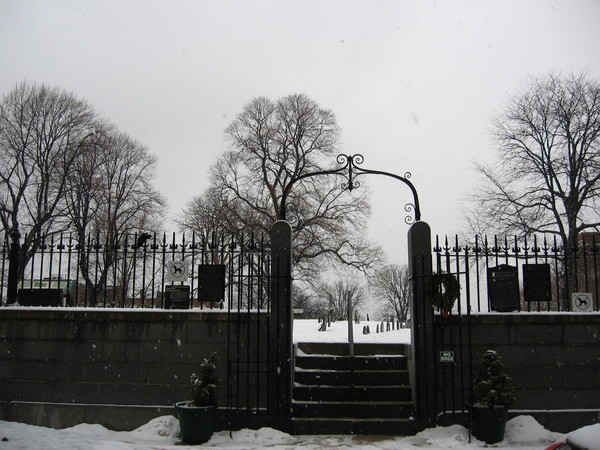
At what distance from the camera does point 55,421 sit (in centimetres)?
953

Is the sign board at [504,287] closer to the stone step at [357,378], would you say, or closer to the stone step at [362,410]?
the stone step at [357,378]

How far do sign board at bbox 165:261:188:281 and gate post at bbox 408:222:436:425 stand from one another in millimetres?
3981

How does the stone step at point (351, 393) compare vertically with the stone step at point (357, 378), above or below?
below

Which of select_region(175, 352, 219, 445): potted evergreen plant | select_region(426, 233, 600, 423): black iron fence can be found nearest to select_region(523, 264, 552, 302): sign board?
select_region(426, 233, 600, 423): black iron fence

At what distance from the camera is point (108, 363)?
379 inches

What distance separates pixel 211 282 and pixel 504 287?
5077mm

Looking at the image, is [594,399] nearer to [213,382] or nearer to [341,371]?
[341,371]

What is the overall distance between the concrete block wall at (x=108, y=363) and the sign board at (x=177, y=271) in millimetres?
610

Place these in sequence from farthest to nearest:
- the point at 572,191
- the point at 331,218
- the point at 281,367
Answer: the point at 331,218 → the point at 572,191 → the point at 281,367

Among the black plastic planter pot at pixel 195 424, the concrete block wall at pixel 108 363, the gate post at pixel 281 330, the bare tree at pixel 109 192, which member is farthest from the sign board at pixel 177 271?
the bare tree at pixel 109 192

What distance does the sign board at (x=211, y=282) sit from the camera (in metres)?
9.70

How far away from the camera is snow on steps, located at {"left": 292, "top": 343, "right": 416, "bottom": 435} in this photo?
8.98 meters

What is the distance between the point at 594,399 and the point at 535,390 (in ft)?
3.20

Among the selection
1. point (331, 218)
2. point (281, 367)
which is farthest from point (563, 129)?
point (281, 367)
